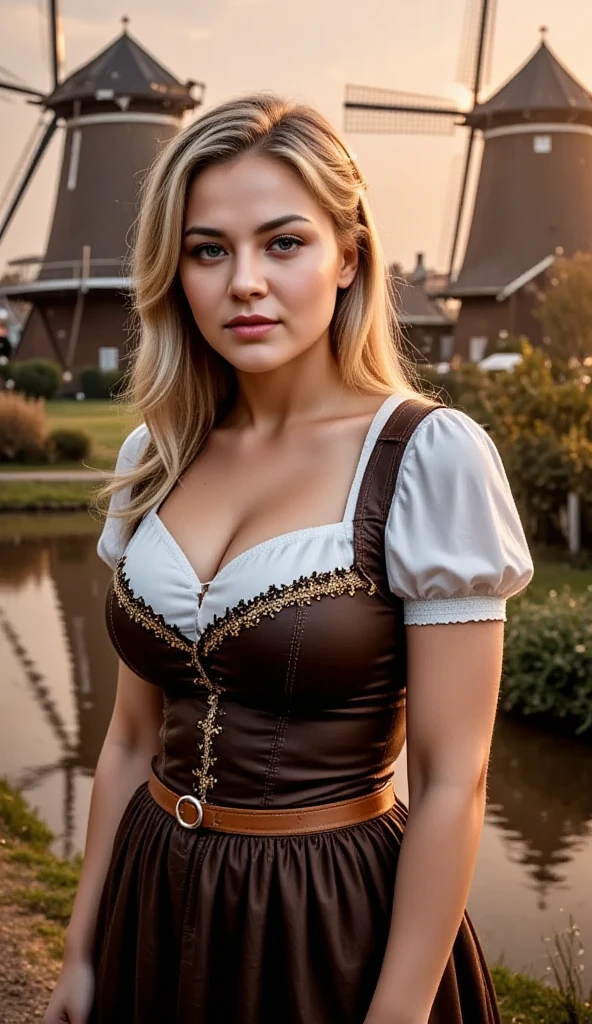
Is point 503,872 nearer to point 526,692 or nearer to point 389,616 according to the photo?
point 526,692

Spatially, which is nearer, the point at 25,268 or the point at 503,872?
the point at 503,872

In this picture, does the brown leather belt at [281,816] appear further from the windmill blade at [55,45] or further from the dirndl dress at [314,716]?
the windmill blade at [55,45]

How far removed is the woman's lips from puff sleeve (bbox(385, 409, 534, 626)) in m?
0.29

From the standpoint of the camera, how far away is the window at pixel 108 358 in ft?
90.3

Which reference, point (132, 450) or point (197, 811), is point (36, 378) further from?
point (197, 811)

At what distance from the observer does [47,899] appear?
399 cm

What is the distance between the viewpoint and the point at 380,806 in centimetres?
157

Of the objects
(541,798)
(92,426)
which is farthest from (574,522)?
(92,426)

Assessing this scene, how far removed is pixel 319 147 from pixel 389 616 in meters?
0.66

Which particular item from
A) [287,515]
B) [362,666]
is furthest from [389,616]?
[287,515]

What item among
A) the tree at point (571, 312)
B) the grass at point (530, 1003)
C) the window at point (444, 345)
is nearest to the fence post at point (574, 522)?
the grass at point (530, 1003)

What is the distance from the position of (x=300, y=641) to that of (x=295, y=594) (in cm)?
6

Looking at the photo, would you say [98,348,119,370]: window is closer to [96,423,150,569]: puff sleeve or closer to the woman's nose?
[96,423,150,569]: puff sleeve

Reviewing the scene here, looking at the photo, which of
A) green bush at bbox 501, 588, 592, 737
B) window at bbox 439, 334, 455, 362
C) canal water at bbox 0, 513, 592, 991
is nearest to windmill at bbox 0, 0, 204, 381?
window at bbox 439, 334, 455, 362
